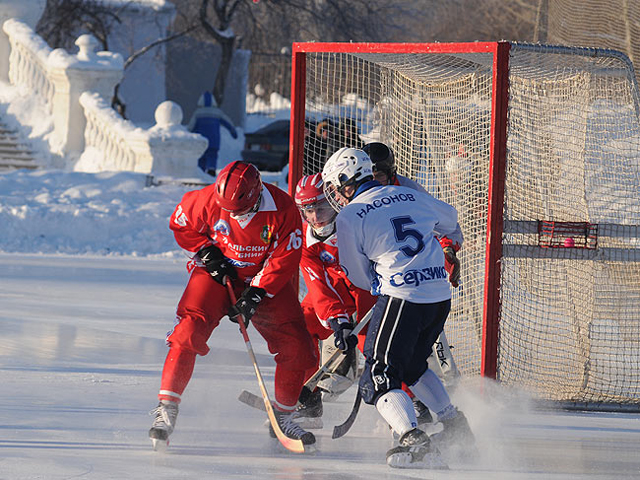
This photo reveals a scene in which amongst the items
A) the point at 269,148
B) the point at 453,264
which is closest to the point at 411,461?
the point at 453,264

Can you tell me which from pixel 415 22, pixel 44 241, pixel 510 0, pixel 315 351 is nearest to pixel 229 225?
pixel 315 351

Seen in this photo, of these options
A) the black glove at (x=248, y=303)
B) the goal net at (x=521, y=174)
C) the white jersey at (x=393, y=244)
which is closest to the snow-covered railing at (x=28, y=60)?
the goal net at (x=521, y=174)

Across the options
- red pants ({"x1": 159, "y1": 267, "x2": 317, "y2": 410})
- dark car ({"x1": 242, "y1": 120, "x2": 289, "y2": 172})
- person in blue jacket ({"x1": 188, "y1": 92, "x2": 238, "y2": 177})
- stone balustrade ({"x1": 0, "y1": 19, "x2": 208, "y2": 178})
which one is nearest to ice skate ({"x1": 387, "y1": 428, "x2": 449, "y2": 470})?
red pants ({"x1": 159, "y1": 267, "x2": 317, "y2": 410})

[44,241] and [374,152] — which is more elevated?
[374,152]

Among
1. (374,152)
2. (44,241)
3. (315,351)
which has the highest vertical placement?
(374,152)

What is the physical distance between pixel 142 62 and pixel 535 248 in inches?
911

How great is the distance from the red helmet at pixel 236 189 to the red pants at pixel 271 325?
389 millimetres

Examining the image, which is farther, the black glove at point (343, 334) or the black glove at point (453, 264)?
the black glove at point (453, 264)

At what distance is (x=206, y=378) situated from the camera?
18.8 feet

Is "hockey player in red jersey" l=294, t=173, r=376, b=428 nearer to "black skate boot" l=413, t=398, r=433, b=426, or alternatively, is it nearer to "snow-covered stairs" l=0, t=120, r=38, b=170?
"black skate boot" l=413, t=398, r=433, b=426

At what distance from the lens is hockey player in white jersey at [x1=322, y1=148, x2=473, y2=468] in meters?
3.97

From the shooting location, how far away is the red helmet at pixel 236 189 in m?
4.25

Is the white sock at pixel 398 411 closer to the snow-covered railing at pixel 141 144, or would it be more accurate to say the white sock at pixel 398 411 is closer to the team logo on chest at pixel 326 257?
the team logo on chest at pixel 326 257

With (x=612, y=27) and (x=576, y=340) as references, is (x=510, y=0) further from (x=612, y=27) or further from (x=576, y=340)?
(x=576, y=340)
